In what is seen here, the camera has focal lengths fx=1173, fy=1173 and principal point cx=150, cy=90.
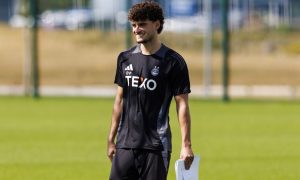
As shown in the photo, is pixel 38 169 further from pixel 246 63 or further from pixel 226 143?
pixel 246 63

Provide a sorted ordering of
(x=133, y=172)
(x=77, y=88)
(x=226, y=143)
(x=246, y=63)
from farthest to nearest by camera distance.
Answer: (x=246, y=63), (x=77, y=88), (x=226, y=143), (x=133, y=172)

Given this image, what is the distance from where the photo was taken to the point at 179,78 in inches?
363

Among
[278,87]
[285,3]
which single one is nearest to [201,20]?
[285,3]

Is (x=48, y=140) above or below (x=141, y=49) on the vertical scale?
below

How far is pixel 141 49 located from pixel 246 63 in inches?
1915

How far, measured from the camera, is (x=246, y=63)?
57.6 m

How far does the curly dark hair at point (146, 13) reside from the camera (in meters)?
9.10

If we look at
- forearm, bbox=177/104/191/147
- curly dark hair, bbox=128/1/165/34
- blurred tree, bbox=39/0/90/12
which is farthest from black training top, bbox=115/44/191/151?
blurred tree, bbox=39/0/90/12

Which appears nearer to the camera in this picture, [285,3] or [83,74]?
[83,74]

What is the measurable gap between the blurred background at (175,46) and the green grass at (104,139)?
21.2ft

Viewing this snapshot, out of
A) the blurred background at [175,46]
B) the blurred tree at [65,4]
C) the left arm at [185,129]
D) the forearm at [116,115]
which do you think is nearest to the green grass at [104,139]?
the forearm at [116,115]

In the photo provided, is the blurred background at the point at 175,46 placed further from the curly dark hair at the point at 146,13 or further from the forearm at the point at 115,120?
the curly dark hair at the point at 146,13

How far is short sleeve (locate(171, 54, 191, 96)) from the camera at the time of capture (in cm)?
920

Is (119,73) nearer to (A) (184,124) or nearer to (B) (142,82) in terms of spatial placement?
(B) (142,82)
